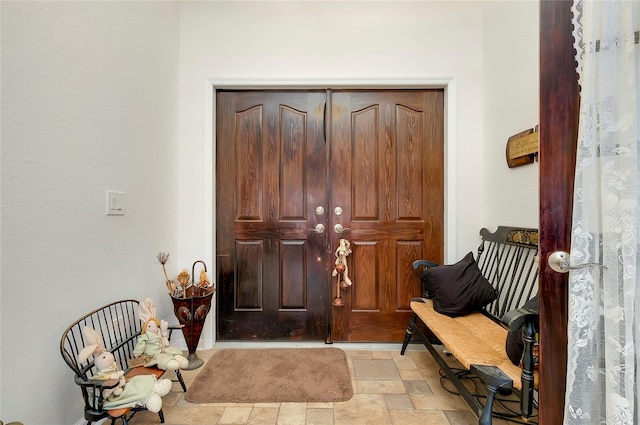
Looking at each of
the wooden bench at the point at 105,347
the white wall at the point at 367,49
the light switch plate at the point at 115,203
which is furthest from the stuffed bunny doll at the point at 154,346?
the white wall at the point at 367,49

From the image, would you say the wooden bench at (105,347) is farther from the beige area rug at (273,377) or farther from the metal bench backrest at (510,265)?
the metal bench backrest at (510,265)

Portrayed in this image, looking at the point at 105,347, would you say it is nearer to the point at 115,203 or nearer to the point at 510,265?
the point at 115,203

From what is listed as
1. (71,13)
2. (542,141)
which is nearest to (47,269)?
(71,13)

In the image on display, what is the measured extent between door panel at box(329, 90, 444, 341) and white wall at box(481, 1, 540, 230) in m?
0.35

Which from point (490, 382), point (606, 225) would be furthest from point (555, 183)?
point (490, 382)

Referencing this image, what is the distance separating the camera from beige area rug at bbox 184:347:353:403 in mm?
1655

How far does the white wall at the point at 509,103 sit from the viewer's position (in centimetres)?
170

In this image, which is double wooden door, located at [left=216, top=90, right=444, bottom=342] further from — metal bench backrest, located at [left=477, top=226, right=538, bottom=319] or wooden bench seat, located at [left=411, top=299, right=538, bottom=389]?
wooden bench seat, located at [left=411, top=299, right=538, bottom=389]

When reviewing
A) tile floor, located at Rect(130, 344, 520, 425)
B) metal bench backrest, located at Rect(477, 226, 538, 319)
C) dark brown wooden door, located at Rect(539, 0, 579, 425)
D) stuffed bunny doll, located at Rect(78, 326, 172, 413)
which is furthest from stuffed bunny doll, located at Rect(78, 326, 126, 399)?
metal bench backrest, located at Rect(477, 226, 538, 319)

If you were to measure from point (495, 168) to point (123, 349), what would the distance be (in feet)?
8.51

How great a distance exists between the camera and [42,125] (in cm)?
117

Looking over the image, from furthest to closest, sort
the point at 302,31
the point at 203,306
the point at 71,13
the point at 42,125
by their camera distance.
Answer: the point at 302,31
the point at 203,306
the point at 71,13
the point at 42,125

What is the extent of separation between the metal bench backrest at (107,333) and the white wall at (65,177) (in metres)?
0.06

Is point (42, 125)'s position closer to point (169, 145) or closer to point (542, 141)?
point (169, 145)
